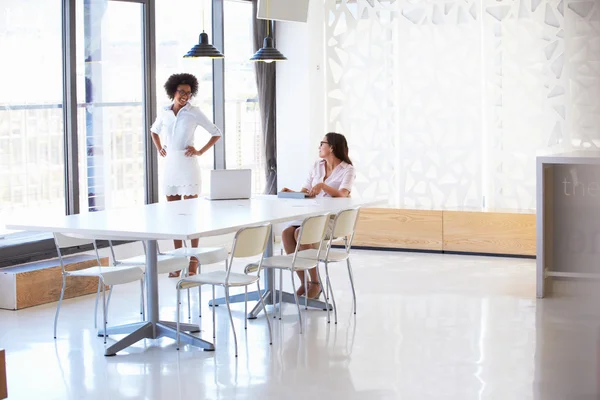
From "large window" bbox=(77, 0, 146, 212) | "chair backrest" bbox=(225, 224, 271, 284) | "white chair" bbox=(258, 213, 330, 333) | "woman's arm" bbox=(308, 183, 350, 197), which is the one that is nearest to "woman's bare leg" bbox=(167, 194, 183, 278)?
"large window" bbox=(77, 0, 146, 212)

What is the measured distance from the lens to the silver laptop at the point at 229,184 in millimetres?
6504

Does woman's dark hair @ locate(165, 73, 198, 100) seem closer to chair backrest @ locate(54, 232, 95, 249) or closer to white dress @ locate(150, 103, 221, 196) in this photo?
white dress @ locate(150, 103, 221, 196)

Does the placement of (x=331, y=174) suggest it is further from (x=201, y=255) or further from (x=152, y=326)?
(x=152, y=326)

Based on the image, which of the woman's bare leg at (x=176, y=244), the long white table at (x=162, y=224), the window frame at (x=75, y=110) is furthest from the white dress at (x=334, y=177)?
the window frame at (x=75, y=110)

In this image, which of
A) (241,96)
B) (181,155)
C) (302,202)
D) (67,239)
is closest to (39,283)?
(67,239)

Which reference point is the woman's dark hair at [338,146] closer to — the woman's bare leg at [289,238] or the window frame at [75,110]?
the woman's bare leg at [289,238]

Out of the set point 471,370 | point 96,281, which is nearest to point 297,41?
point 96,281

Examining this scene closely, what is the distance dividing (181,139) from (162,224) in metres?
2.76

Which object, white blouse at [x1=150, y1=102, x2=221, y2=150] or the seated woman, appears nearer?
the seated woman

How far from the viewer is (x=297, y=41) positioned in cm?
949

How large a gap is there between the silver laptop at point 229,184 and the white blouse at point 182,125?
124 centimetres

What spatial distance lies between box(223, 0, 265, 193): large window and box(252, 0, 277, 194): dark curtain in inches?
3.8

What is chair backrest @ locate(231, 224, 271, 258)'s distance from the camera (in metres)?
4.76

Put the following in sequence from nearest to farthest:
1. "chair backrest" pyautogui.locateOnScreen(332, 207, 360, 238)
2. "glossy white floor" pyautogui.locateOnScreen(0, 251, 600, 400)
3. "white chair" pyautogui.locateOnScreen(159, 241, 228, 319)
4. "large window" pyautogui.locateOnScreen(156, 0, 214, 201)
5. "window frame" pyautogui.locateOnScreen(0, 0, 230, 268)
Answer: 1. "glossy white floor" pyautogui.locateOnScreen(0, 251, 600, 400)
2. "chair backrest" pyautogui.locateOnScreen(332, 207, 360, 238)
3. "white chair" pyautogui.locateOnScreen(159, 241, 228, 319)
4. "window frame" pyautogui.locateOnScreen(0, 0, 230, 268)
5. "large window" pyautogui.locateOnScreen(156, 0, 214, 201)
